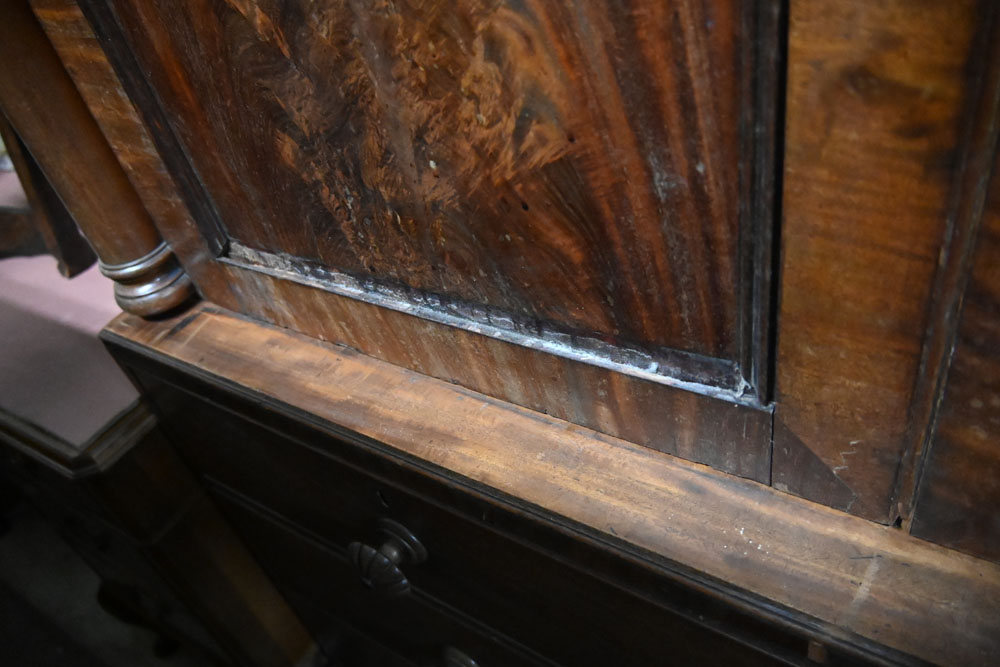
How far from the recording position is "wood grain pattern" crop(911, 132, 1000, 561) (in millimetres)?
302

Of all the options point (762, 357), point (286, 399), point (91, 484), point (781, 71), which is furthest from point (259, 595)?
point (781, 71)

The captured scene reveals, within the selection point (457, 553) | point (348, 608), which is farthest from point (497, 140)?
point (348, 608)

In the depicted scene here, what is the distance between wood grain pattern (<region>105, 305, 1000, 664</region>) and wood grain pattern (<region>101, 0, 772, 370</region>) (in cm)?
11

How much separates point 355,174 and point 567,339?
18 centimetres

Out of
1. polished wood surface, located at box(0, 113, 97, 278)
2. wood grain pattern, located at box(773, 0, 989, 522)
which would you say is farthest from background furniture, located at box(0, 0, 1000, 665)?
polished wood surface, located at box(0, 113, 97, 278)

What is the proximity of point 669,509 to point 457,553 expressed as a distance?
22 centimetres

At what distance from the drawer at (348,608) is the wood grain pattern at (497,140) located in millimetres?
384

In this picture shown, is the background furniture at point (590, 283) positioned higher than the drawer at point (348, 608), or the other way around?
the background furniture at point (590, 283)

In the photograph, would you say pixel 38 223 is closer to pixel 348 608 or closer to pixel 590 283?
pixel 348 608

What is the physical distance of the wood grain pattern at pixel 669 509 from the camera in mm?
A: 403

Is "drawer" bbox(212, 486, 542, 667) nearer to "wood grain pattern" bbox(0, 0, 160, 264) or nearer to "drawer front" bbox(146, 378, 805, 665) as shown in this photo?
"drawer front" bbox(146, 378, 805, 665)

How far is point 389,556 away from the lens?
2.24 ft

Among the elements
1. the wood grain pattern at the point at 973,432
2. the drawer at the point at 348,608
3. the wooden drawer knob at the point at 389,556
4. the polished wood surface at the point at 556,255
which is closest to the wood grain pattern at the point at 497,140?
the polished wood surface at the point at 556,255

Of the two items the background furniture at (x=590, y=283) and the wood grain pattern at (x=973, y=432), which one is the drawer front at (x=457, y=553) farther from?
the wood grain pattern at (x=973, y=432)
